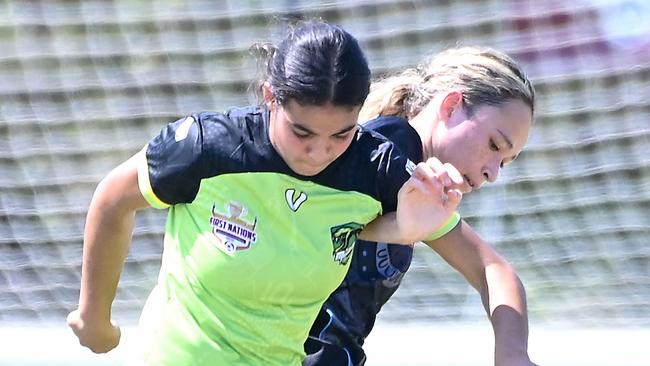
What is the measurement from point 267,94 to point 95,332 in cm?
55

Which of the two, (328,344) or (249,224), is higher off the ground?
(249,224)

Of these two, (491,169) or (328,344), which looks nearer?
(491,169)

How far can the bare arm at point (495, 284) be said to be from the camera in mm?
1848

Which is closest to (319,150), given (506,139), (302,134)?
(302,134)

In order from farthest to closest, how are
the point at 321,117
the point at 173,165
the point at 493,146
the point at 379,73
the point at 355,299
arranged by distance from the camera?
1. the point at 379,73
2. the point at 355,299
3. the point at 493,146
4. the point at 173,165
5. the point at 321,117

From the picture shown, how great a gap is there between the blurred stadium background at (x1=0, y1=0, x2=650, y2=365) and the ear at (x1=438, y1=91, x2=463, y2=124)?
110 cm

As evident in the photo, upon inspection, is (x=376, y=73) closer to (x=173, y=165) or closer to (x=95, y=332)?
(x=95, y=332)

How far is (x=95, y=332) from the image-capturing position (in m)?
1.96

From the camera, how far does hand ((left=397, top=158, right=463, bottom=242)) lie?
1.62 metres

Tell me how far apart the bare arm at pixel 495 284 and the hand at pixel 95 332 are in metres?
0.56

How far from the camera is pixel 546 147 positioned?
11.1 feet

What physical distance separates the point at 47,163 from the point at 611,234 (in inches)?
66.6

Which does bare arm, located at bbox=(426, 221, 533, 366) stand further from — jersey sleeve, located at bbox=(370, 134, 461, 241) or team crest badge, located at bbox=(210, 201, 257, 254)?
team crest badge, located at bbox=(210, 201, 257, 254)

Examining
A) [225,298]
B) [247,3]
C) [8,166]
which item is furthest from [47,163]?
[225,298]
